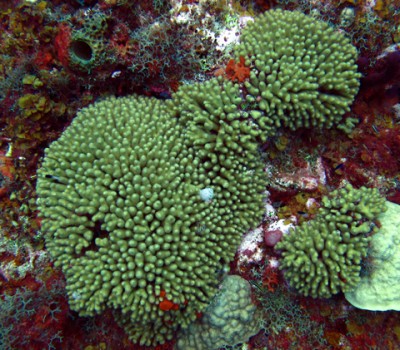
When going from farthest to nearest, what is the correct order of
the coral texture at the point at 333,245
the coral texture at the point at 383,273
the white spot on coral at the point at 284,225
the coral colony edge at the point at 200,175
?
the white spot on coral at the point at 284,225 < the coral texture at the point at 383,273 < the coral texture at the point at 333,245 < the coral colony edge at the point at 200,175

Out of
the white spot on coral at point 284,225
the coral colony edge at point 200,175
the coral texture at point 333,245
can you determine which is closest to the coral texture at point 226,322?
the coral colony edge at point 200,175

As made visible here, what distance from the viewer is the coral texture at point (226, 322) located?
3.91 metres

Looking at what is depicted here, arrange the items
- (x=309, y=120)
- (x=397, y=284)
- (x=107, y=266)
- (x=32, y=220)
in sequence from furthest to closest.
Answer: (x=32, y=220) < (x=309, y=120) < (x=397, y=284) < (x=107, y=266)

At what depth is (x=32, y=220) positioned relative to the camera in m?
4.35

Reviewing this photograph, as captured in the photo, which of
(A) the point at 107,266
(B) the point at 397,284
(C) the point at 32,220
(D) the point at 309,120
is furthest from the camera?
A: (C) the point at 32,220

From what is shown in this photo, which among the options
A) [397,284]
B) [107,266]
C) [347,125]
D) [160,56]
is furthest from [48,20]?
[397,284]

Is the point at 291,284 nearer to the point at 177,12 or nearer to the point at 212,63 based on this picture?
the point at 212,63

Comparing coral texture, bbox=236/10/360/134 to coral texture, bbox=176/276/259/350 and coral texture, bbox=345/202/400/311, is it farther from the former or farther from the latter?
coral texture, bbox=176/276/259/350

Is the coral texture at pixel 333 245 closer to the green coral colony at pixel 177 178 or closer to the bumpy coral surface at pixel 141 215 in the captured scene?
the green coral colony at pixel 177 178

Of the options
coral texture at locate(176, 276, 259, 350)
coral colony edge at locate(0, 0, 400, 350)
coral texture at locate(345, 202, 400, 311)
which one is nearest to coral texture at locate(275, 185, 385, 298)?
coral colony edge at locate(0, 0, 400, 350)

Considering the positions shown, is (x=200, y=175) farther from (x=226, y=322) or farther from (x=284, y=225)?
(x=226, y=322)

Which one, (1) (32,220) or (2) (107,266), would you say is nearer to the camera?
(2) (107,266)

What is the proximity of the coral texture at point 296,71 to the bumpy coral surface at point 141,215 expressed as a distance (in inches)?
36.1

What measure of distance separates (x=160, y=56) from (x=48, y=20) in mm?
1715
